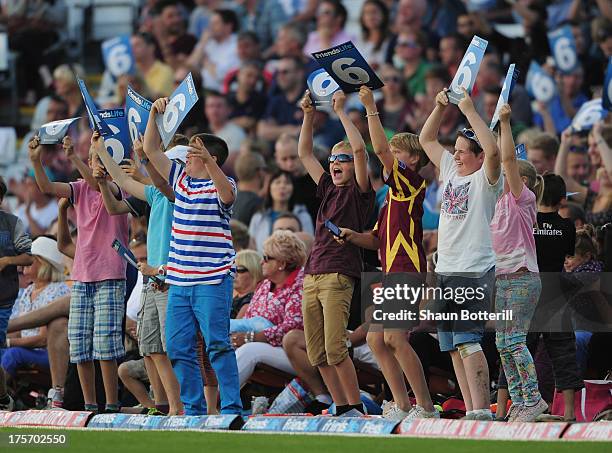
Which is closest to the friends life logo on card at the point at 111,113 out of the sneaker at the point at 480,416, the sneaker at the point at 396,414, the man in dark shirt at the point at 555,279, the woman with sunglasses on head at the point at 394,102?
the sneaker at the point at 396,414

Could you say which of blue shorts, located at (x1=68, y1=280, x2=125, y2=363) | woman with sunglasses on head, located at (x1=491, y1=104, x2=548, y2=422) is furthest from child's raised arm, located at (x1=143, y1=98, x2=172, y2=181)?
woman with sunglasses on head, located at (x1=491, y1=104, x2=548, y2=422)

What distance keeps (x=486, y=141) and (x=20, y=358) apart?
516 cm

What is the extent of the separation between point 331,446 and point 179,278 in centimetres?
205

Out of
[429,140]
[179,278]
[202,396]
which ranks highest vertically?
[429,140]

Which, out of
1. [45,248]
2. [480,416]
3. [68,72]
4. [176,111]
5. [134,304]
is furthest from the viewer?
[68,72]

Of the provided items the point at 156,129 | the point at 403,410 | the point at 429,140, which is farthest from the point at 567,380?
the point at 156,129

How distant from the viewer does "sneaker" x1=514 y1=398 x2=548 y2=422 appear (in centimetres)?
813

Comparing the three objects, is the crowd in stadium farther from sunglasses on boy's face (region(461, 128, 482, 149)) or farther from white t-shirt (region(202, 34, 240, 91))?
white t-shirt (region(202, 34, 240, 91))

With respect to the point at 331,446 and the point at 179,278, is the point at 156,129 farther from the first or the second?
the point at 331,446

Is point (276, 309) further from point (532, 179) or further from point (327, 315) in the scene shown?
point (532, 179)

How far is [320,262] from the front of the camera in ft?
29.0

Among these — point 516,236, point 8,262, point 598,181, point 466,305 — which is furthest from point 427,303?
point 8,262

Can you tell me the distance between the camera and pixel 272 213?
512 inches

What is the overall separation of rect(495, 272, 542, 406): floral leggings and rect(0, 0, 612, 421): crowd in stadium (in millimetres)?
11
